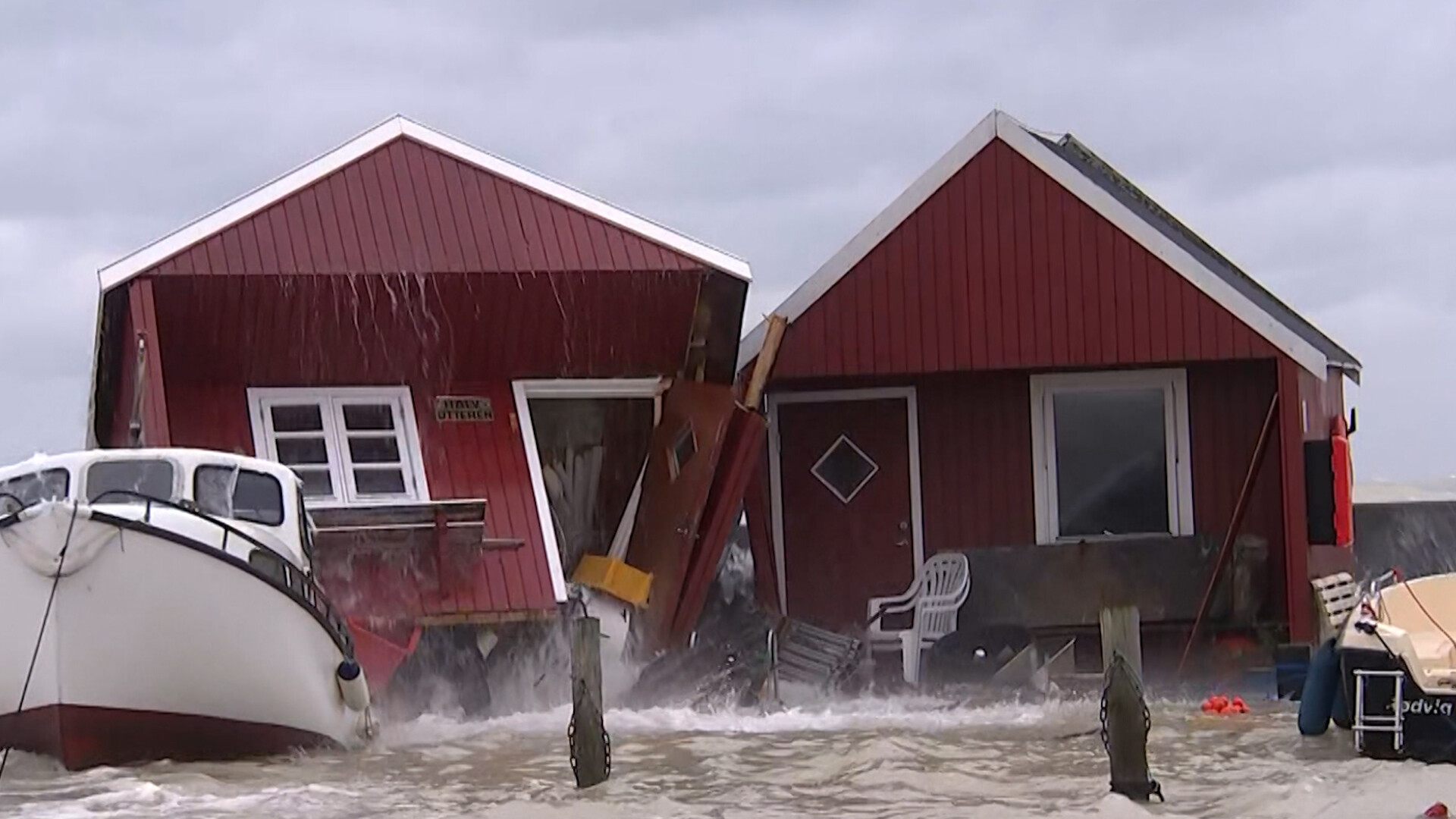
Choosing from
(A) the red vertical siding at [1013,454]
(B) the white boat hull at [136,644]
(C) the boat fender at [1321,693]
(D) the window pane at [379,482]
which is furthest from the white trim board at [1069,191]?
(B) the white boat hull at [136,644]

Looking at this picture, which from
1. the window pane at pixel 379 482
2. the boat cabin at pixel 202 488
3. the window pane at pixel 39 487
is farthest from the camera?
the window pane at pixel 379 482

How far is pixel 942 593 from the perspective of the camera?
68.4 feet

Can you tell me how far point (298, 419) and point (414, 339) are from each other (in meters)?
1.24

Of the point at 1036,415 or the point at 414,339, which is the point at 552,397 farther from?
the point at 1036,415

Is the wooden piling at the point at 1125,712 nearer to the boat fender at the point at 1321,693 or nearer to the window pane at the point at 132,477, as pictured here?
the boat fender at the point at 1321,693

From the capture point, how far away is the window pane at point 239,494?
16359mm

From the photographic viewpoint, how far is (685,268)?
19797 mm

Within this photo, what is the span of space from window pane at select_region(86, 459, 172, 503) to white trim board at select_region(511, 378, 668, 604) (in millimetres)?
3972

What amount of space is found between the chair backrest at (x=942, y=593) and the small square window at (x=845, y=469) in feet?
4.25

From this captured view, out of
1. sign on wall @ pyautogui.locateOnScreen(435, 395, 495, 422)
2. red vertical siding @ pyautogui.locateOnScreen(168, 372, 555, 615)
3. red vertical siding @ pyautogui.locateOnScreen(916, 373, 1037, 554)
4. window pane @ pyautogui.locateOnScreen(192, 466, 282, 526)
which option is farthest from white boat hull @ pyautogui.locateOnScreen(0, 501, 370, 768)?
red vertical siding @ pyautogui.locateOnScreen(916, 373, 1037, 554)

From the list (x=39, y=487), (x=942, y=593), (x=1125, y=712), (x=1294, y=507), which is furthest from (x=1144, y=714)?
(x=39, y=487)

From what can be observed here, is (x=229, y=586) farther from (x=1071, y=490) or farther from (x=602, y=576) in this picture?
(x=1071, y=490)

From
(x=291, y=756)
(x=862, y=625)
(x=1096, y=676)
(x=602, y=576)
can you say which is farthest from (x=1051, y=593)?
(x=291, y=756)

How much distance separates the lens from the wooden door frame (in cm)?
2209
